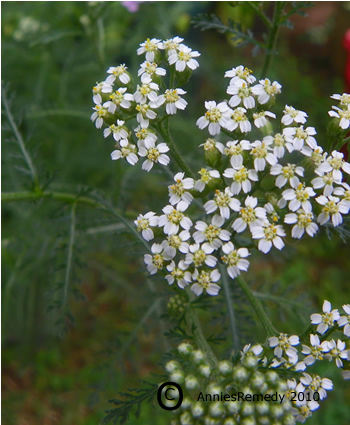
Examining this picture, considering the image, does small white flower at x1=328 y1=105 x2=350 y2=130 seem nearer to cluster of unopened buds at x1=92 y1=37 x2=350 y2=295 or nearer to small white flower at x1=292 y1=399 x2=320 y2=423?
cluster of unopened buds at x1=92 y1=37 x2=350 y2=295

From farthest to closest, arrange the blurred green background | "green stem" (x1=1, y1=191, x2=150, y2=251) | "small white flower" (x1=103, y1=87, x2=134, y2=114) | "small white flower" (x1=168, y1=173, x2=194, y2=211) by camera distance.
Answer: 1. the blurred green background
2. "green stem" (x1=1, y1=191, x2=150, y2=251)
3. "small white flower" (x1=103, y1=87, x2=134, y2=114)
4. "small white flower" (x1=168, y1=173, x2=194, y2=211)

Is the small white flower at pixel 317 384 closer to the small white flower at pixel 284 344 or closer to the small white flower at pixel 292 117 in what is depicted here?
the small white flower at pixel 284 344

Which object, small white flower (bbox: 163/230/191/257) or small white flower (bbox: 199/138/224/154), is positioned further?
small white flower (bbox: 199/138/224/154)

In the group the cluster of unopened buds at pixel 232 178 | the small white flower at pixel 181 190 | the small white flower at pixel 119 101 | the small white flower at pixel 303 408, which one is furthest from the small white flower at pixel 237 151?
the small white flower at pixel 303 408

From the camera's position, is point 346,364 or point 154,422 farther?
point 154,422

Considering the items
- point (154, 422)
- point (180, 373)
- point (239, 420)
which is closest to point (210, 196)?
point (180, 373)

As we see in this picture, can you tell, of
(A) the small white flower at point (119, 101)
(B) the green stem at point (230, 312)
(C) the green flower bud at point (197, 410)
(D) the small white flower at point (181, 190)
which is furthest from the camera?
(B) the green stem at point (230, 312)

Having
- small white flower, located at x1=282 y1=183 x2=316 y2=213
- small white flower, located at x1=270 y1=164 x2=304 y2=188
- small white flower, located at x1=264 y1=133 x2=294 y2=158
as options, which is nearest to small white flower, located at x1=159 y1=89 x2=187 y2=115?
small white flower, located at x1=264 y1=133 x2=294 y2=158

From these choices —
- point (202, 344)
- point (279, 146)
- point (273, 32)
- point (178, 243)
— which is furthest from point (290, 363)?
point (273, 32)

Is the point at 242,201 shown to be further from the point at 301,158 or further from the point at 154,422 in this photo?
the point at 154,422
